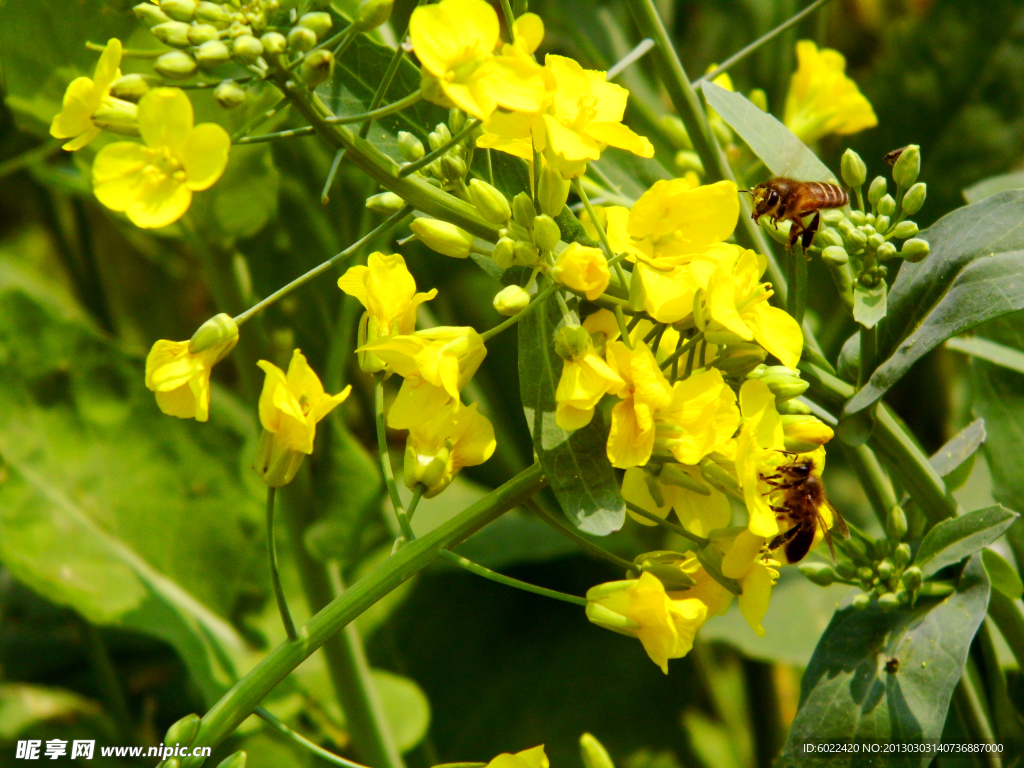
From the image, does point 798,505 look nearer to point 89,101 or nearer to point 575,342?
point 575,342

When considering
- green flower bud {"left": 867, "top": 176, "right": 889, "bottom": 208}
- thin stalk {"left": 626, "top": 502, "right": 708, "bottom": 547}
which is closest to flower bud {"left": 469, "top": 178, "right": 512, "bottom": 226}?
thin stalk {"left": 626, "top": 502, "right": 708, "bottom": 547}

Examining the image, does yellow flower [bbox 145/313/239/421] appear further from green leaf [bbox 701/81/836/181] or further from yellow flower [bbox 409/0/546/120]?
green leaf [bbox 701/81/836/181]

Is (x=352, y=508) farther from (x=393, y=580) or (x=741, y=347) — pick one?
(x=741, y=347)

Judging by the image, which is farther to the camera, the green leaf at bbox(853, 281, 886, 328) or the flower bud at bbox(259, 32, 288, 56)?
the green leaf at bbox(853, 281, 886, 328)

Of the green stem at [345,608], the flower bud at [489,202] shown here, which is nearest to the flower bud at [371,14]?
the flower bud at [489,202]

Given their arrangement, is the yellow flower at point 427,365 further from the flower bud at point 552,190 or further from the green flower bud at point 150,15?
the green flower bud at point 150,15

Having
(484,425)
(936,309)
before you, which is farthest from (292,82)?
(936,309)
